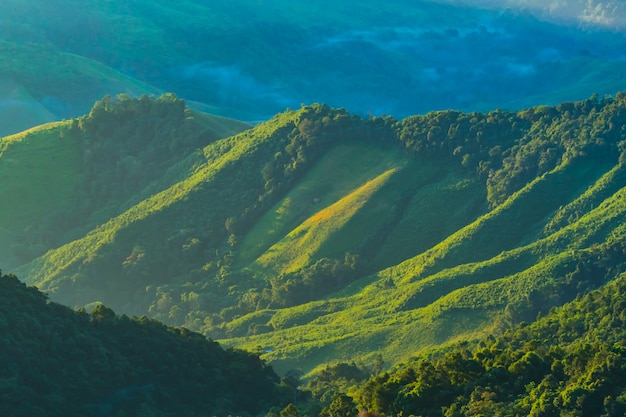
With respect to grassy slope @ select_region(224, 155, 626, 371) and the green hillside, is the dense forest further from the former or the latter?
the green hillside

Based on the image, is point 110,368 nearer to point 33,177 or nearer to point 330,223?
point 330,223

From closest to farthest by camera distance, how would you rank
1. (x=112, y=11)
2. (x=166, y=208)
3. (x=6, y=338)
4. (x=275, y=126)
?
(x=6, y=338) → (x=166, y=208) → (x=275, y=126) → (x=112, y=11)

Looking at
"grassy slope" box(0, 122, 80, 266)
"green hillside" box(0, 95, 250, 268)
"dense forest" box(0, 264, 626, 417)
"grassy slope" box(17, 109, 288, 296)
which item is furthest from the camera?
"green hillside" box(0, 95, 250, 268)

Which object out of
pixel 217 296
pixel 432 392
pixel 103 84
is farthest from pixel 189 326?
pixel 103 84

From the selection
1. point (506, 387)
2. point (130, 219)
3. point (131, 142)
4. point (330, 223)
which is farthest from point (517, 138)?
point (506, 387)

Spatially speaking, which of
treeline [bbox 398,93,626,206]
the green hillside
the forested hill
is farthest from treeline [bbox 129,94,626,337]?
the forested hill

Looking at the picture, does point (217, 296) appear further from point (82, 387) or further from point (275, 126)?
point (82, 387)

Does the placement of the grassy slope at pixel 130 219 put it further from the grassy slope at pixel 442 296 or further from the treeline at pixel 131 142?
the grassy slope at pixel 442 296
